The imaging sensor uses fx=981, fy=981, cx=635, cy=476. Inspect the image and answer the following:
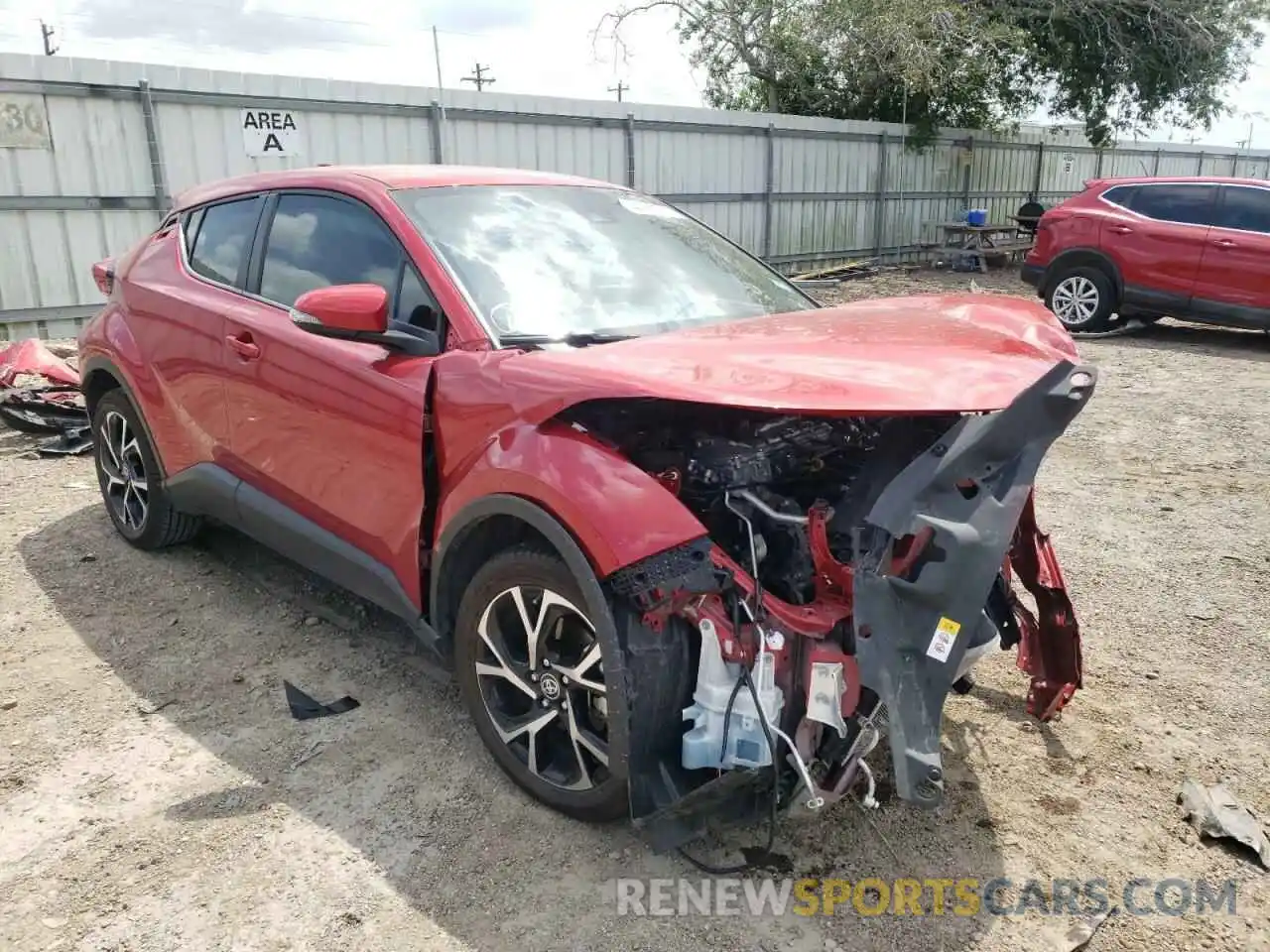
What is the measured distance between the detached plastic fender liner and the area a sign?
9.53 m

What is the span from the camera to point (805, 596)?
2561 millimetres

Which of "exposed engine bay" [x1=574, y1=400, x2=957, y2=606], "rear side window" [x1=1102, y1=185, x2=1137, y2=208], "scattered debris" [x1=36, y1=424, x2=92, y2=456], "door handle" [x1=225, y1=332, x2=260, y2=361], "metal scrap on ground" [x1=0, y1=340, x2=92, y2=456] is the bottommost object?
"scattered debris" [x1=36, y1=424, x2=92, y2=456]

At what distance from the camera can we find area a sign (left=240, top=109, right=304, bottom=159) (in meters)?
9.97

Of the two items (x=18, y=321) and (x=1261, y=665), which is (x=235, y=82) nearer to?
(x=18, y=321)

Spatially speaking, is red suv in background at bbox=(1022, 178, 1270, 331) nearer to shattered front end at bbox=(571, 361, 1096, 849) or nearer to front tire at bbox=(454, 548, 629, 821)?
shattered front end at bbox=(571, 361, 1096, 849)

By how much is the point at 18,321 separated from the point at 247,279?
6.54 m

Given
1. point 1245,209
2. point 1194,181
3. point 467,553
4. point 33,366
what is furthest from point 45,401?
point 1245,209

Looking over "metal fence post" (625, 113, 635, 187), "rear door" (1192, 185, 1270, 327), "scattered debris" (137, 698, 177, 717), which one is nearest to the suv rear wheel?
"rear door" (1192, 185, 1270, 327)

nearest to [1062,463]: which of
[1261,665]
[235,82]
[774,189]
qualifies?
[1261,665]

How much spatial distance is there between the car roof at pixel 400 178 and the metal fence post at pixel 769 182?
468 inches

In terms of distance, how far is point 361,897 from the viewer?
2492mm

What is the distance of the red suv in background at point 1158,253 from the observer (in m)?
9.77

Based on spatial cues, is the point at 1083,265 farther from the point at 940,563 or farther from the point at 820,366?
the point at 940,563

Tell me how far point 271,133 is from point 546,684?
9135 millimetres
